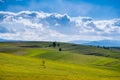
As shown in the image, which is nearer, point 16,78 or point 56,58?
point 16,78

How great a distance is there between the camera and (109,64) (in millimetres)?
143875

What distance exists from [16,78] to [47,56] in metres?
102

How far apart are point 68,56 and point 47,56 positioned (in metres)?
11.8

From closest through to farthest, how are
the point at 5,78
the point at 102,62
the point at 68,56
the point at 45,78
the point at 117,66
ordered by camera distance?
the point at 5,78 → the point at 45,78 → the point at 117,66 → the point at 102,62 → the point at 68,56

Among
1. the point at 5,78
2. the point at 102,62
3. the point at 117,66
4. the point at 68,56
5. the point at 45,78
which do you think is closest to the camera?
the point at 5,78

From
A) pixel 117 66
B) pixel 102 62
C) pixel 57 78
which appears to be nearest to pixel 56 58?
pixel 102 62

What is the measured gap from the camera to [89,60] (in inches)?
5979

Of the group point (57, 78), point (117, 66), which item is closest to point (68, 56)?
point (117, 66)

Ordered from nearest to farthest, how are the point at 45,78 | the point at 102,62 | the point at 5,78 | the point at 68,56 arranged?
the point at 5,78
the point at 45,78
the point at 102,62
the point at 68,56

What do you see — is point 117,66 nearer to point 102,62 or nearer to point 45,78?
point 102,62

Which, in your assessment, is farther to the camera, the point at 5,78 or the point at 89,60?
the point at 89,60

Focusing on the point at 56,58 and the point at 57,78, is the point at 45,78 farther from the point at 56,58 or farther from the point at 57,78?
the point at 56,58

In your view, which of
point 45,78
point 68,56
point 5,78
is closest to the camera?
point 5,78

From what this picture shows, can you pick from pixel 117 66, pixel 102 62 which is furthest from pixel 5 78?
pixel 102 62
